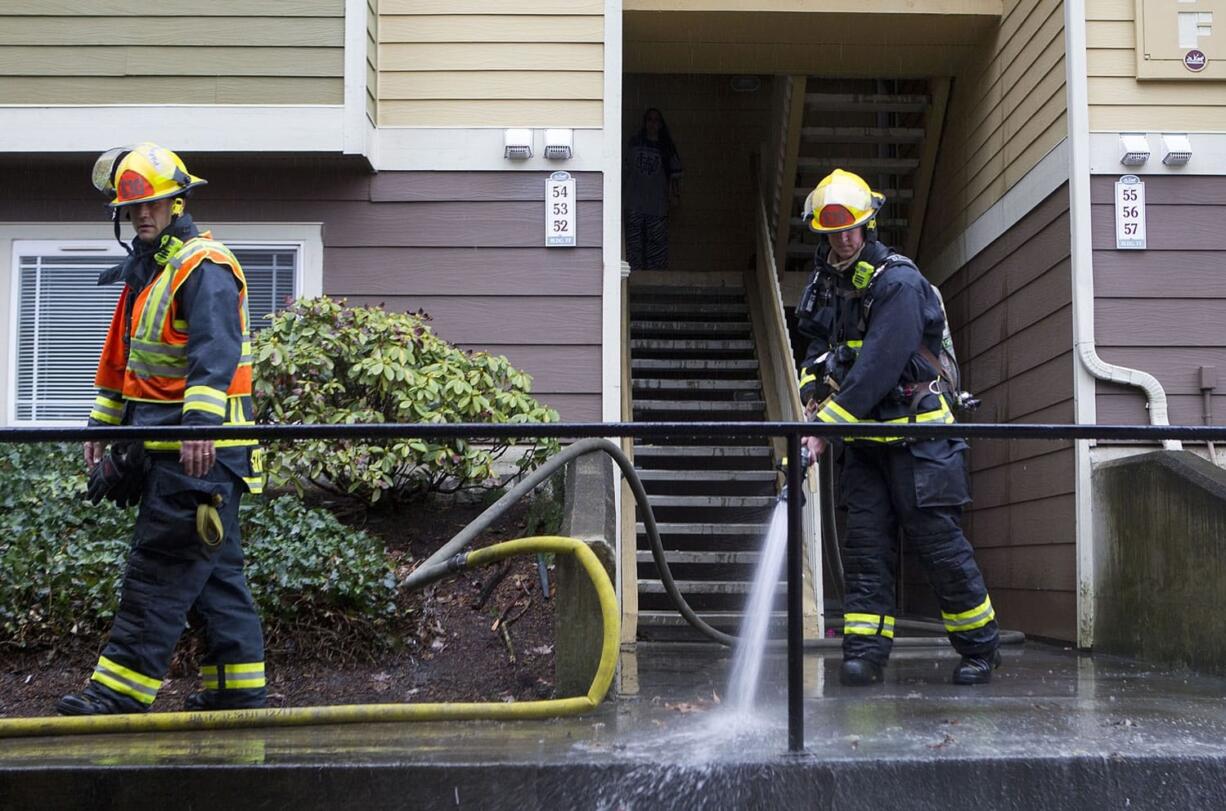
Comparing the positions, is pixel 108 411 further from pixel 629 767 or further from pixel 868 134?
pixel 868 134

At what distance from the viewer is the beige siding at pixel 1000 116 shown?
23.0ft

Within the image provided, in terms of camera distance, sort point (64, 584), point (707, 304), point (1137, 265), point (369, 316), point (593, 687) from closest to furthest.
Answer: point (593, 687) → point (64, 584) → point (369, 316) → point (1137, 265) → point (707, 304)

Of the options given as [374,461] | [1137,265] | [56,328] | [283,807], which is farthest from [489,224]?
[283,807]

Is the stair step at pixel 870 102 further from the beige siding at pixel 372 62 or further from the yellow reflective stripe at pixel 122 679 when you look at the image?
the yellow reflective stripe at pixel 122 679

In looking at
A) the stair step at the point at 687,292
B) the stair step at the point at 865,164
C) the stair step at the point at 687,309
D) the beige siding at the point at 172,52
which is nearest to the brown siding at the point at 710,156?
the stair step at the point at 687,292

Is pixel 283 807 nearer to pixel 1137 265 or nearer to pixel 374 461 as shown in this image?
pixel 374 461

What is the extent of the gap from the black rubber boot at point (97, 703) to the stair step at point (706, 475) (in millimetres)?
4461

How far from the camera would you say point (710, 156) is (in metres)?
12.2

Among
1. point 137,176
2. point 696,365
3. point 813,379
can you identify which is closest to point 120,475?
point 137,176

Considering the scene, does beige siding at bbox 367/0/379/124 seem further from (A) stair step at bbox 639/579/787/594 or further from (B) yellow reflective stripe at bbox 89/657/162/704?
(B) yellow reflective stripe at bbox 89/657/162/704

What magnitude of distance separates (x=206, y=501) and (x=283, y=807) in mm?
1063

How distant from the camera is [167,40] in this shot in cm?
675

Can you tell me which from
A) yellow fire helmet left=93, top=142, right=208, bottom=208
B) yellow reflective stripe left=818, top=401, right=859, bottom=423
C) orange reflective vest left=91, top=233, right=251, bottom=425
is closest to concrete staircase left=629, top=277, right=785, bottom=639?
yellow reflective stripe left=818, top=401, right=859, bottom=423

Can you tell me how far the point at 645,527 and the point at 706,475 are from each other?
120 inches
